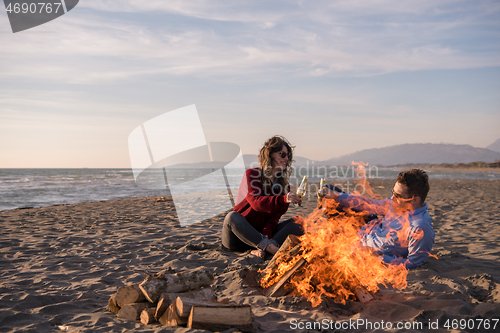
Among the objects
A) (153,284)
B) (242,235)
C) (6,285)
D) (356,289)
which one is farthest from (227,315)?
(6,285)

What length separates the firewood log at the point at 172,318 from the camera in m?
2.68

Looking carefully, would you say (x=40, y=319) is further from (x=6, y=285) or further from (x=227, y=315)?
(x=227, y=315)

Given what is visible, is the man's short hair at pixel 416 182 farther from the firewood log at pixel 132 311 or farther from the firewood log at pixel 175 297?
the firewood log at pixel 132 311

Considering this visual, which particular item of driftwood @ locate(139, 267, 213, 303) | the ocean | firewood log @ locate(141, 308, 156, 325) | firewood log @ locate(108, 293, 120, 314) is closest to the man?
driftwood @ locate(139, 267, 213, 303)

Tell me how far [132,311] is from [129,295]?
0.15m

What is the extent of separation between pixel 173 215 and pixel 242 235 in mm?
5215

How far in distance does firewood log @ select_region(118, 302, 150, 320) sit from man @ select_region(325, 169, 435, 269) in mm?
2464

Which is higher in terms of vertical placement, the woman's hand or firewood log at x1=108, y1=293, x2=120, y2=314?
the woman's hand

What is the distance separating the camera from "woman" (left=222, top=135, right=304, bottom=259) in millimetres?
4656

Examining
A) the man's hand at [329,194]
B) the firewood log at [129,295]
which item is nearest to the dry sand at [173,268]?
the firewood log at [129,295]

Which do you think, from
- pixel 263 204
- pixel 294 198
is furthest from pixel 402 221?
pixel 263 204

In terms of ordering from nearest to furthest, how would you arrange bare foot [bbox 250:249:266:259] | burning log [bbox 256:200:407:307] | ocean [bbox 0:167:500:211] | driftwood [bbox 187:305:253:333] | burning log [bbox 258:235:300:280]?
driftwood [bbox 187:305:253:333] < burning log [bbox 256:200:407:307] < burning log [bbox 258:235:300:280] < bare foot [bbox 250:249:266:259] < ocean [bbox 0:167:500:211]

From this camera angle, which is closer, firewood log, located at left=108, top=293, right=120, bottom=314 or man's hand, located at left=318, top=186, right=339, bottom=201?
firewood log, located at left=108, top=293, right=120, bottom=314

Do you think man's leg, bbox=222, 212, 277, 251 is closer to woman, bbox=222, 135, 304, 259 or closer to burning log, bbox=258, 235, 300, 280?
woman, bbox=222, 135, 304, 259
